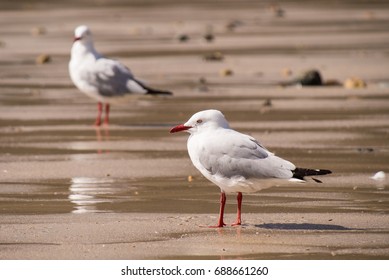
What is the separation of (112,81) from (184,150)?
3.03 m

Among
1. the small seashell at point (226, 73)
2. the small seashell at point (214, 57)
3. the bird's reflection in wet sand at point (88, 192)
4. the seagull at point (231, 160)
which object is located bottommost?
the bird's reflection in wet sand at point (88, 192)

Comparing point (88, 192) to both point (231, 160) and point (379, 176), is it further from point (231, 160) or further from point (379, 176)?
point (379, 176)

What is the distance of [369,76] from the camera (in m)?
18.3

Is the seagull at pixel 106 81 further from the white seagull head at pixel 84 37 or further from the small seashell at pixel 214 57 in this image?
the small seashell at pixel 214 57

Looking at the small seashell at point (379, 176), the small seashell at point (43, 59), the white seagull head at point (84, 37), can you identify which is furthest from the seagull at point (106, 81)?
the small seashell at point (43, 59)

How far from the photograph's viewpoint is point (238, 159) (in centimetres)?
842

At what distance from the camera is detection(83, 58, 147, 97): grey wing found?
14805mm

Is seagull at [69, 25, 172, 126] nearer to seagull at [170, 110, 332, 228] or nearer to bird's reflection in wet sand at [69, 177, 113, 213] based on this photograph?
bird's reflection in wet sand at [69, 177, 113, 213]

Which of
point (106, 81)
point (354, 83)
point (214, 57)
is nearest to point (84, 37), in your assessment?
point (106, 81)

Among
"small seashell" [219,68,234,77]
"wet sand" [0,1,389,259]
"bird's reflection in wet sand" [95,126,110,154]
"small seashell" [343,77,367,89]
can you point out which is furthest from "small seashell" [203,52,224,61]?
"bird's reflection in wet sand" [95,126,110,154]

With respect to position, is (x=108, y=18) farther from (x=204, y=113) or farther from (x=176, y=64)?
(x=204, y=113)

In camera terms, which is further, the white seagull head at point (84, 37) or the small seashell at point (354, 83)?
the small seashell at point (354, 83)

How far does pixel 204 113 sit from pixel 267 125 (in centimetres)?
507

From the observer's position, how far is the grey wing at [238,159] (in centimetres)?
836
